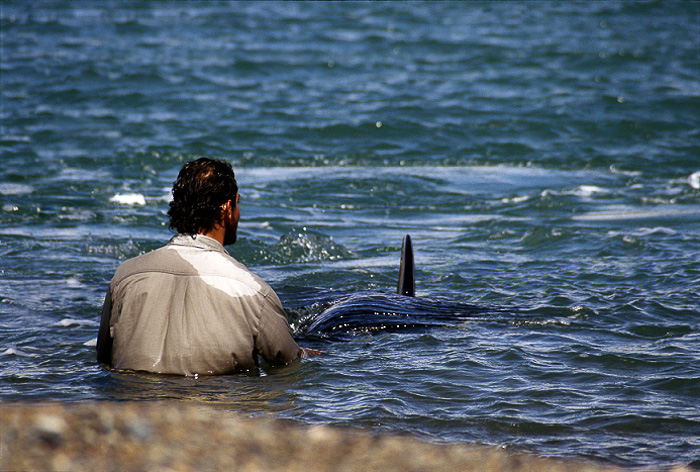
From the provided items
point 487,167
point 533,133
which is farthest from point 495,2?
point 487,167

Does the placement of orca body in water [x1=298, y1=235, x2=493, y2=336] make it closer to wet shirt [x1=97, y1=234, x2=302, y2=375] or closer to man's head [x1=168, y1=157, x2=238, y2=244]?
wet shirt [x1=97, y1=234, x2=302, y2=375]

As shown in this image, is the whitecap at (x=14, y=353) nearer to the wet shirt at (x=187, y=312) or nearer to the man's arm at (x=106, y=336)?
the man's arm at (x=106, y=336)

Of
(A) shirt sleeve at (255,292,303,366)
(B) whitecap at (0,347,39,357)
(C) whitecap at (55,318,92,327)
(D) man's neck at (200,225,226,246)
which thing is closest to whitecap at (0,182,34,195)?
(C) whitecap at (55,318,92,327)

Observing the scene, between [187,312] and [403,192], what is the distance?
25.7 ft

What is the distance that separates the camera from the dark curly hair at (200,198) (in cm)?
450

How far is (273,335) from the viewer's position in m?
4.51

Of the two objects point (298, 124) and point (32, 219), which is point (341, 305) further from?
point (298, 124)

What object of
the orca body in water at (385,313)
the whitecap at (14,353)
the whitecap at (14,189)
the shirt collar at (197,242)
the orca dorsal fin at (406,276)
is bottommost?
the whitecap at (14,353)

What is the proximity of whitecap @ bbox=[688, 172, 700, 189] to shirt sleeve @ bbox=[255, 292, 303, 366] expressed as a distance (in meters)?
9.59

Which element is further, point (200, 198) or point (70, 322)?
point (70, 322)

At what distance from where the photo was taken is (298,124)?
1636 cm

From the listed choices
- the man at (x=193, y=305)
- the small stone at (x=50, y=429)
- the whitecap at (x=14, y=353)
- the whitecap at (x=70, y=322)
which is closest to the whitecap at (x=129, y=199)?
the whitecap at (x=70, y=322)

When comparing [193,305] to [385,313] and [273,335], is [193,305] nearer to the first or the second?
[273,335]

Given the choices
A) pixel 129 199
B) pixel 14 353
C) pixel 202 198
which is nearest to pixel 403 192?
pixel 129 199
